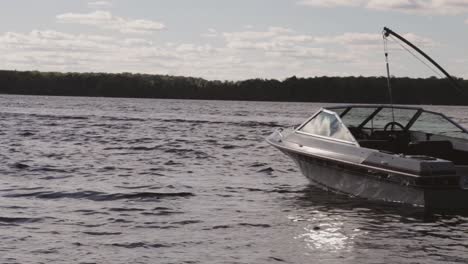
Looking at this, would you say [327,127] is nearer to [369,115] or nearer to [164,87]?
[369,115]

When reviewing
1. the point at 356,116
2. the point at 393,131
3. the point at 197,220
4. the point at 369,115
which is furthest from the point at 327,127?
the point at 197,220

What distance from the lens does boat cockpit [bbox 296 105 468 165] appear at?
42.4 feet

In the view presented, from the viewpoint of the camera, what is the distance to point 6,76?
6585 inches

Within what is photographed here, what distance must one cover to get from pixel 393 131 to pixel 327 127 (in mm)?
1864

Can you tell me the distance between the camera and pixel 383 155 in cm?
1149

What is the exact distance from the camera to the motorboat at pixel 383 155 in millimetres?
10805

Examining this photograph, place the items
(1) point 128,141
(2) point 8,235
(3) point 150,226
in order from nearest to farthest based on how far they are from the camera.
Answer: (2) point 8,235 < (3) point 150,226 < (1) point 128,141

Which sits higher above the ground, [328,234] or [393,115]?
[393,115]

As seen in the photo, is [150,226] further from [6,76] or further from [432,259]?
[6,76]

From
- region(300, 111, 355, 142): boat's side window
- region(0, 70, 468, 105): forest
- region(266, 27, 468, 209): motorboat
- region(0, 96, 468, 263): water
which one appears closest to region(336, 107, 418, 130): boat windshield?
region(266, 27, 468, 209): motorboat

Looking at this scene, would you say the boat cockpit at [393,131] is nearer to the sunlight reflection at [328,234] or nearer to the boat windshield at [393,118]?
the boat windshield at [393,118]

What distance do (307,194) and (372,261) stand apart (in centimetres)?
574

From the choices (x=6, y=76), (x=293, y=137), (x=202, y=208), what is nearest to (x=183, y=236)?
(x=202, y=208)

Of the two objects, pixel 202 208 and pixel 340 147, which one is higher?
pixel 340 147
